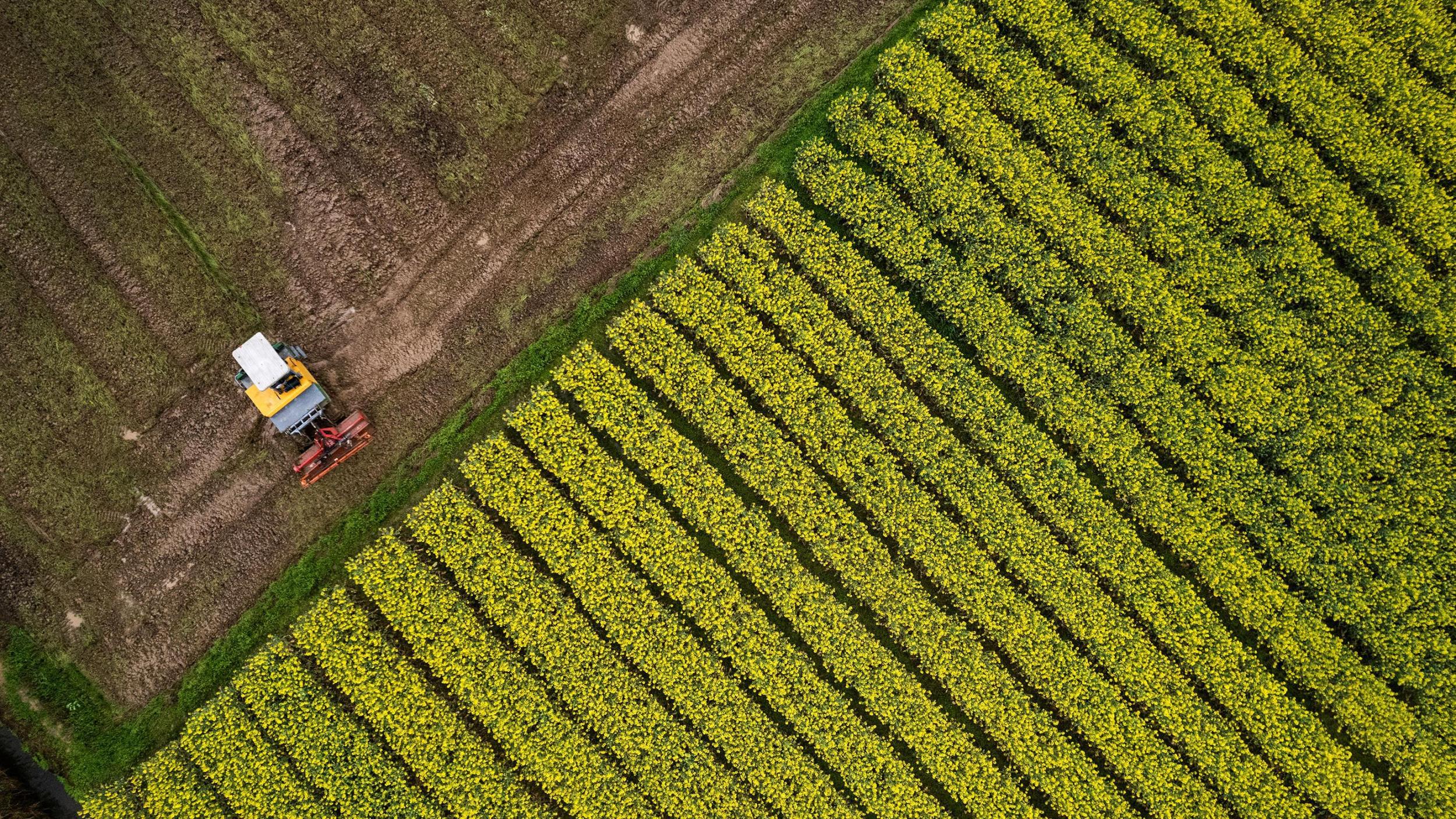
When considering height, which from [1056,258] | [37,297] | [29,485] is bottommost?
[29,485]

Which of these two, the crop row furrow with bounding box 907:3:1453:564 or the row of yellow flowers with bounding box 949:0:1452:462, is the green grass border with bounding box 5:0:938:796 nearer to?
the crop row furrow with bounding box 907:3:1453:564

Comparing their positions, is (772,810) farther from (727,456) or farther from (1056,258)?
(1056,258)

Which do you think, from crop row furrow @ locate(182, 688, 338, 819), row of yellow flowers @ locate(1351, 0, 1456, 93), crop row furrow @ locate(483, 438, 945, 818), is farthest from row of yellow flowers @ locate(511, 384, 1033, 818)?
row of yellow flowers @ locate(1351, 0, 1456, 93)

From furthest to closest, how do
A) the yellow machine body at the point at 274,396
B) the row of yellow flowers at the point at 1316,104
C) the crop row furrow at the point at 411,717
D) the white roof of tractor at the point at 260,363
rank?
the row of yellow flowers at the point at 1316,104 → the yellow machine body at the point at 274,396 → the crop row furrow at the point at 411,717 → the white roof of tractor at the point at 260,363

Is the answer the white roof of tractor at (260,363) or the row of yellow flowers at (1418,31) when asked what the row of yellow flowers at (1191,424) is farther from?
the white roof of tractor at (260,363)

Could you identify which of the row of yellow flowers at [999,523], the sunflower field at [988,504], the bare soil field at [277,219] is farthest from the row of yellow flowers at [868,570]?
the bare soil field at [277,219]

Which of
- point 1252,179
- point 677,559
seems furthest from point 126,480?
point 1252,179

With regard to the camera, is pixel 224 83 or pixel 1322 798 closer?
pixel 1322 798
